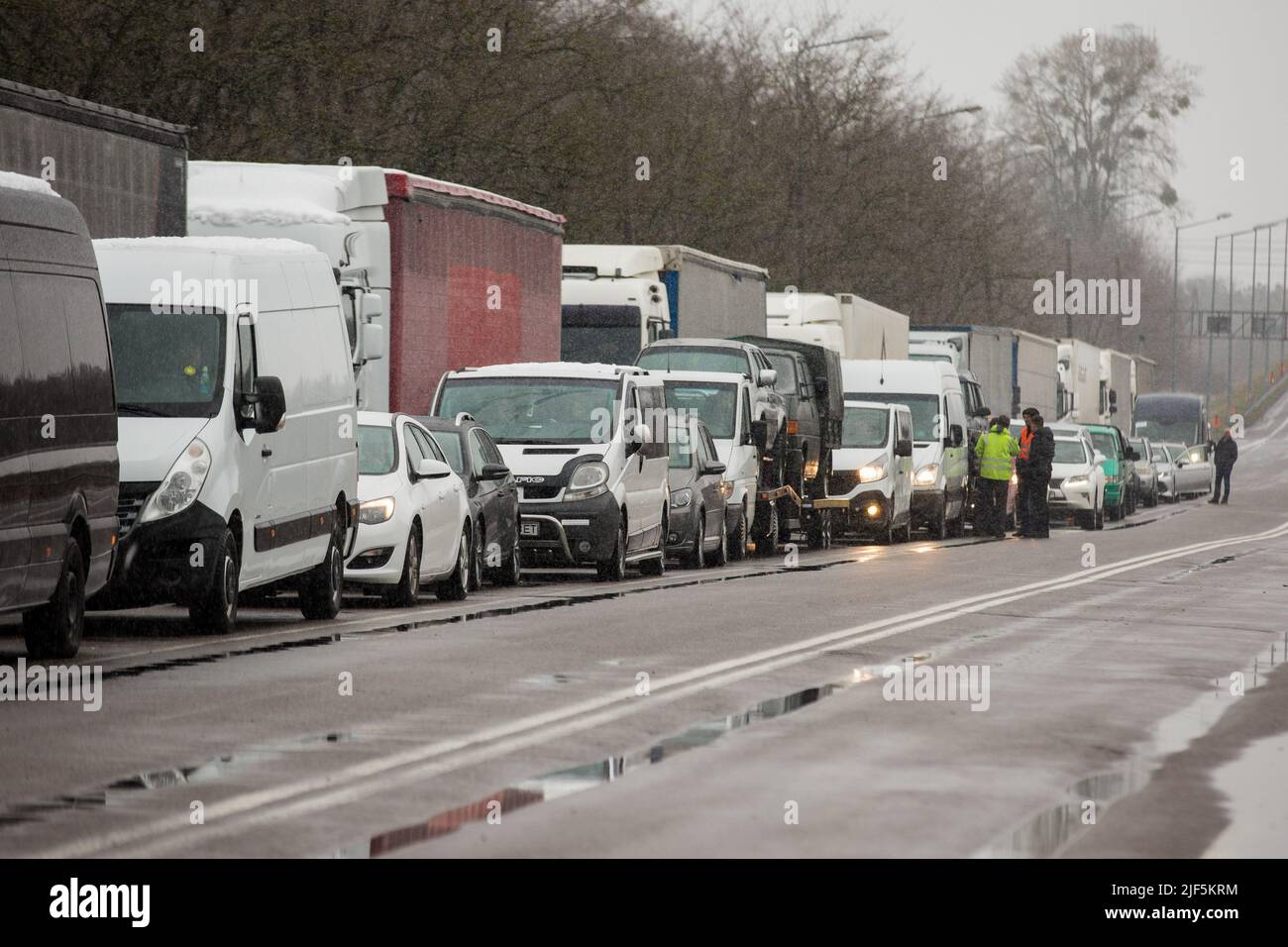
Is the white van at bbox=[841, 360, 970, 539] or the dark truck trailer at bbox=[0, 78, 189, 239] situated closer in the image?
the dark truck trailer at bbox=[0, 78, 189, 239]

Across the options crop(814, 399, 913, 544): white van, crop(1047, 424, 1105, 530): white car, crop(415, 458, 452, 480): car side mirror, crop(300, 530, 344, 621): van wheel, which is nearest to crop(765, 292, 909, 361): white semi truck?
crop(814, 399, 913, 544): white van

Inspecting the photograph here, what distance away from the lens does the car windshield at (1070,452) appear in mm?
42531

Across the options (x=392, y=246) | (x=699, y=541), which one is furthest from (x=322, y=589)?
(x=699, y=541)

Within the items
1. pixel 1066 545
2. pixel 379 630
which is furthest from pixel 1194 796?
pixel 1066 545

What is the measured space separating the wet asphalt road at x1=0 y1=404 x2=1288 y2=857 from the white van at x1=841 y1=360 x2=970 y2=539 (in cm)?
1768

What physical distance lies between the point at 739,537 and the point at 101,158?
11521 millimetres

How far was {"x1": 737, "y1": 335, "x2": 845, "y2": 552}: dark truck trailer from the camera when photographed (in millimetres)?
31375

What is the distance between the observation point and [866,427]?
3506 centimetres

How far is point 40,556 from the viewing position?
1265 centimetres

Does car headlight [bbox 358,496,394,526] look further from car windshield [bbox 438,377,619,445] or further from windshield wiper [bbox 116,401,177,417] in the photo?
car windshield [bbox 438,377,619,445]

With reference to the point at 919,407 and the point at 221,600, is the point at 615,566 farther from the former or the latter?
the point at 919,407

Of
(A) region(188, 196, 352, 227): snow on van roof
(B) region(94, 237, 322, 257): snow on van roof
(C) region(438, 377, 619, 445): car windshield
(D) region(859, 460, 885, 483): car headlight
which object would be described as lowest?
(D) region(859, 460, 885, 483): car headlight

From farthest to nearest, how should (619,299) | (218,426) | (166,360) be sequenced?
(619,299) < (166,360) < (218,426)

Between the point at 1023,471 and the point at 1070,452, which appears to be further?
the point at 1070,452
